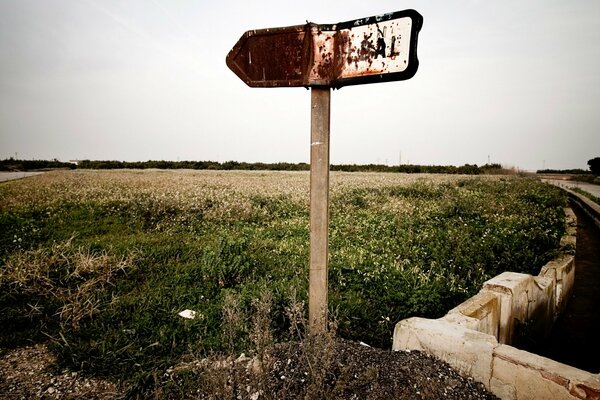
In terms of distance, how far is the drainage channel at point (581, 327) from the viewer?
403 centimetres

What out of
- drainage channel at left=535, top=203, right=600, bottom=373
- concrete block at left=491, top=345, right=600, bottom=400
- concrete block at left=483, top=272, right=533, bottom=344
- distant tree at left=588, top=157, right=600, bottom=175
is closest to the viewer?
concrete block at left=491, top=345, right=600, bottom=400

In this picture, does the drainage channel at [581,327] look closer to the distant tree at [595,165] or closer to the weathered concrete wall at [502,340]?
the weathered concrete wall at [502,340]

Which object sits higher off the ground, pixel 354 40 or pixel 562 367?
pixel 354 40

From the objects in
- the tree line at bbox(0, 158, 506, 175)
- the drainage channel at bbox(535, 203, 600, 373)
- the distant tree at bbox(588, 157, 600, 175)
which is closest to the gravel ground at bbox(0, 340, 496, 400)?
the drainage channel at bbox(535, 203, 600, 373)

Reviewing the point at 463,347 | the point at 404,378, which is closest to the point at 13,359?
the point at 404,378

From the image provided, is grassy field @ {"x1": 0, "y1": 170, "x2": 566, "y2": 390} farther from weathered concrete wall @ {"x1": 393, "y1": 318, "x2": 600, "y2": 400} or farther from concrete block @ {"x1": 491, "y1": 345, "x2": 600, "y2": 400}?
concrete block @ {"x1": 491, "y1": 345, "x2": 600, "y2": 400}

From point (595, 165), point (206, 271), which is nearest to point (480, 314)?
point (206, 271)

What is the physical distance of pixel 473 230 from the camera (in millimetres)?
8023

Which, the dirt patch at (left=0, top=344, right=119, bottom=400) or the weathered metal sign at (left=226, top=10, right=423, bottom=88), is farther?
the dirt patch at (left=0, top=344, right=119, bottom=400)

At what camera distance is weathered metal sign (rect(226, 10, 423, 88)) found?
85.0 inches


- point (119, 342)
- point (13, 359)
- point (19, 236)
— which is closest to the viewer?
point (13, 359)

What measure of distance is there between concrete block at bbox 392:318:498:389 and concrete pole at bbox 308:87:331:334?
0.78m

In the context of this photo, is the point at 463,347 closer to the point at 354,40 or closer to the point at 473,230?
the point at 354,40

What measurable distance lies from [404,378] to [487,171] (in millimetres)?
54203
